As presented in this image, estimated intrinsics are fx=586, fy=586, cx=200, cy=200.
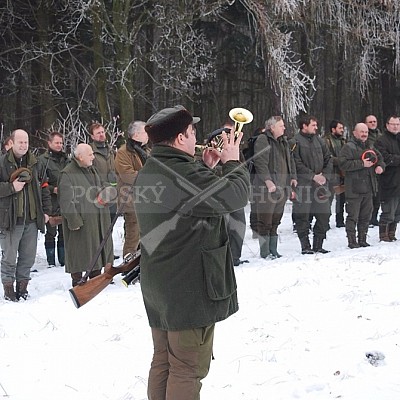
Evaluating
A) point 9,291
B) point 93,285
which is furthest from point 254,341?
point 9,291

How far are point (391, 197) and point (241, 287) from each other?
390 centimetres

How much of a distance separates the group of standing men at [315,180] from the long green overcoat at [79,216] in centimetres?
251

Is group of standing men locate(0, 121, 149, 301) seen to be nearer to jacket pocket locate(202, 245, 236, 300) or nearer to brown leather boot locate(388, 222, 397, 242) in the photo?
jacket pocket locate(202, 245, 236, 300)

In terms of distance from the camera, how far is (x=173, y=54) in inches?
667

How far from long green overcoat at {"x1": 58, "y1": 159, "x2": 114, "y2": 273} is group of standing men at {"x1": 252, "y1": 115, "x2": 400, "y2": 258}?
251 cm

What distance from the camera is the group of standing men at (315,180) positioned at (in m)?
8.47

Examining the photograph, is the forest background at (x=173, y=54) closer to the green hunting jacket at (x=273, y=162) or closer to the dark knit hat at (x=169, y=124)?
the green hunting jacket at (x=273, y=162)

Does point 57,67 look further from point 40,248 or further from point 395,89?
point 395,89

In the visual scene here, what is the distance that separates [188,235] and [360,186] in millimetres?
6339

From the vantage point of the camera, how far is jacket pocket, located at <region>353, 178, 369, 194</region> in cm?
887

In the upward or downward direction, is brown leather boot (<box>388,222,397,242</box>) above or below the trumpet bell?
below

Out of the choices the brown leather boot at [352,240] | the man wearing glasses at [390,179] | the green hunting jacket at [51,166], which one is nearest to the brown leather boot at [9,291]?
the green hunting jacket at [51,166]

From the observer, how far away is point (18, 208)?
21.9ft

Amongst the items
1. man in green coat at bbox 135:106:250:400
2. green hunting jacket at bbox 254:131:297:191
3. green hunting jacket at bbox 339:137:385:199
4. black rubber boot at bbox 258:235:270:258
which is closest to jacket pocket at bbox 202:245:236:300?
man in green coat at bbox 135:106:250:400
